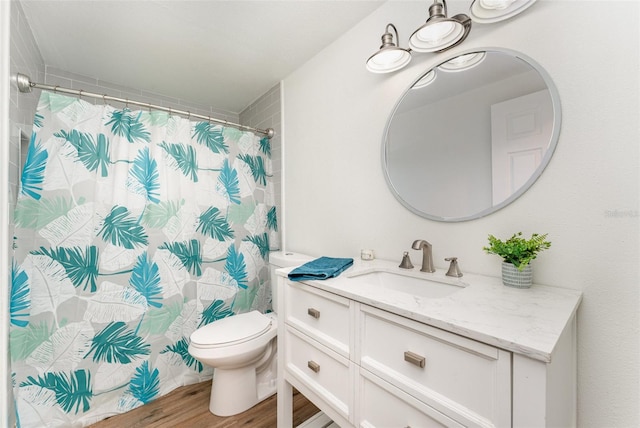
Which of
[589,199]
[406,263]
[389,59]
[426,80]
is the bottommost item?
[406,263]

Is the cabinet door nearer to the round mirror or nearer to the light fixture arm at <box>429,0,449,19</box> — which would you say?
the round mirror

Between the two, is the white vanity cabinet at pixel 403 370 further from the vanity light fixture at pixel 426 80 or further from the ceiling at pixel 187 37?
the ceiling at pixel 187 37

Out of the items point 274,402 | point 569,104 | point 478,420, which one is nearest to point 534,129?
point 569,104

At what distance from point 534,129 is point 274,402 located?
1.96 metres

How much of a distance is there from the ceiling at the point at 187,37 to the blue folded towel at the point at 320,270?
55.8 inches

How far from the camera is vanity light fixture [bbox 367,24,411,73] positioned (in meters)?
1.29

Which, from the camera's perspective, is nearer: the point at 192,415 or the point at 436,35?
the point at 436,35

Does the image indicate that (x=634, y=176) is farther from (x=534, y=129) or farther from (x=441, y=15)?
(x=441, y=15)

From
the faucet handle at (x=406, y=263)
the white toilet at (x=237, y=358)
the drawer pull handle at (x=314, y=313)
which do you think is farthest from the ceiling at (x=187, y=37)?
the drawer pull handle at (x=314, y=313)

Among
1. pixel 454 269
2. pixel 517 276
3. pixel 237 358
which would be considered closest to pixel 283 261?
pixel 237 358

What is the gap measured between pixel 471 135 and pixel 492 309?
0.76 meters

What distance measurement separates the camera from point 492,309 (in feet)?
2.45

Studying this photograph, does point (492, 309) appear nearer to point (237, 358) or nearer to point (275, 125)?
point (237, 358)

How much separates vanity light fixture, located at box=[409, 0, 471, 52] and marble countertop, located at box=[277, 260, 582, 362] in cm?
101
